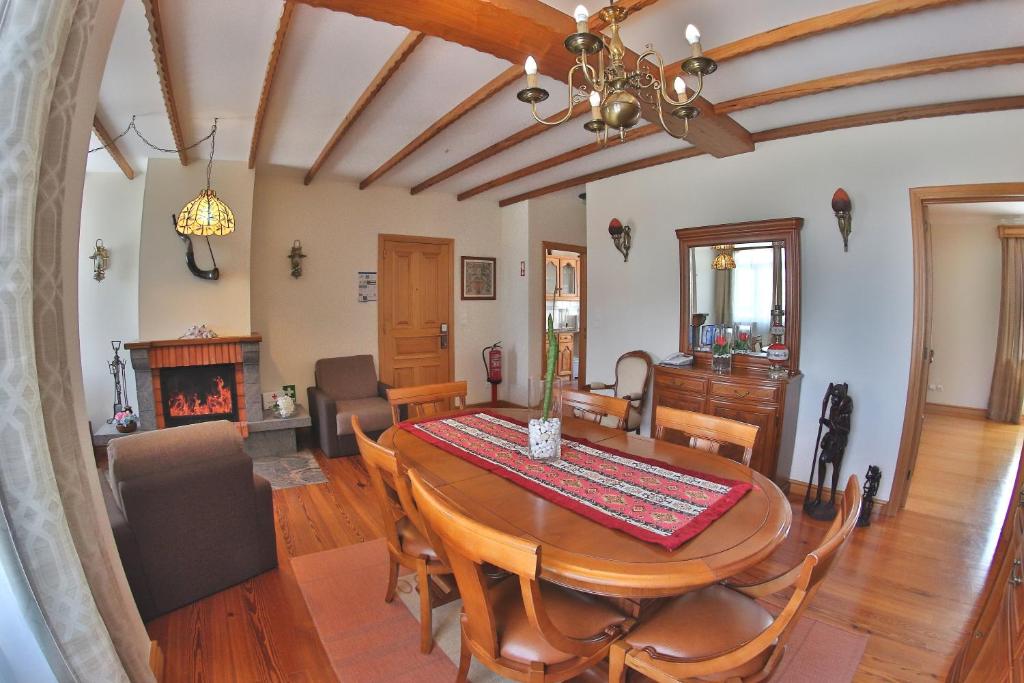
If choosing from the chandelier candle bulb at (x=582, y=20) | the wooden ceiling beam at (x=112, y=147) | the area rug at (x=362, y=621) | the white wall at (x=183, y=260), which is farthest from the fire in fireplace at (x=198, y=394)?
the chandelier candle bulb at (x=582, y=20)

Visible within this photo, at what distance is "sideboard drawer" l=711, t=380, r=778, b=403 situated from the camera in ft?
10.3

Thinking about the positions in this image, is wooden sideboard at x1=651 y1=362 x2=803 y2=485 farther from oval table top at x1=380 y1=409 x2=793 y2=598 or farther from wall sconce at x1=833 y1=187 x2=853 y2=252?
oval table top at x1=380 y1=409 x2=793 y2=598

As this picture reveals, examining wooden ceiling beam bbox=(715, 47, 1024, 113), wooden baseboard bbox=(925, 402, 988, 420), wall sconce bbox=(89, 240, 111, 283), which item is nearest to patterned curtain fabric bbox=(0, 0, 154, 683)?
wooden ceiling beam bbox=(715, 47, 1024, 113)

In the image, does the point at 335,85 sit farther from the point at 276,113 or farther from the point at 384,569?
the point at 384,569

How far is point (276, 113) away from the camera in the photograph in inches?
121

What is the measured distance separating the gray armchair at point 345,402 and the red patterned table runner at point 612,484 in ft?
6.88

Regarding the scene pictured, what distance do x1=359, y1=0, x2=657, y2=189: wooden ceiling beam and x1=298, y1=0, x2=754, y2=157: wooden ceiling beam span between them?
21 cm

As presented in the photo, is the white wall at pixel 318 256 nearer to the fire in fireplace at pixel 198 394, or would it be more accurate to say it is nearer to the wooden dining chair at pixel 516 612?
the fire in fireplace at pixel 198 394

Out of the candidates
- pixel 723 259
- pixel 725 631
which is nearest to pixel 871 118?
pixel 723 259

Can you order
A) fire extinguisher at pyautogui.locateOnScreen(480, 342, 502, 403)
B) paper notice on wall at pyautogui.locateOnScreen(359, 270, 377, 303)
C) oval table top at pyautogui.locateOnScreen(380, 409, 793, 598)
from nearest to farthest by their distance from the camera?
oval table top at pyautogui.locateOnScreen(380, 409, 793, 598) < paper notice on wall at pyautogui.locateOnScreen(359, 270, 377, 303) < fire extinguisher at pyautogui.locateOnScreen(480, 342, 502, 403)

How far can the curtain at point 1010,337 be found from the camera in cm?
520

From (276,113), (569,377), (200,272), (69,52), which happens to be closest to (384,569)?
(69,52)

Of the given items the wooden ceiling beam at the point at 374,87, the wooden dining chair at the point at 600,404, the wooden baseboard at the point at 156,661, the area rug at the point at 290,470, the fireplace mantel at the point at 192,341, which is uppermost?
the wooden ceiling beam at the point at 374,87

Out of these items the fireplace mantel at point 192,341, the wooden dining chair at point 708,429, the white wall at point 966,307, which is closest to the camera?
the wooden dining chair at point 708,429
